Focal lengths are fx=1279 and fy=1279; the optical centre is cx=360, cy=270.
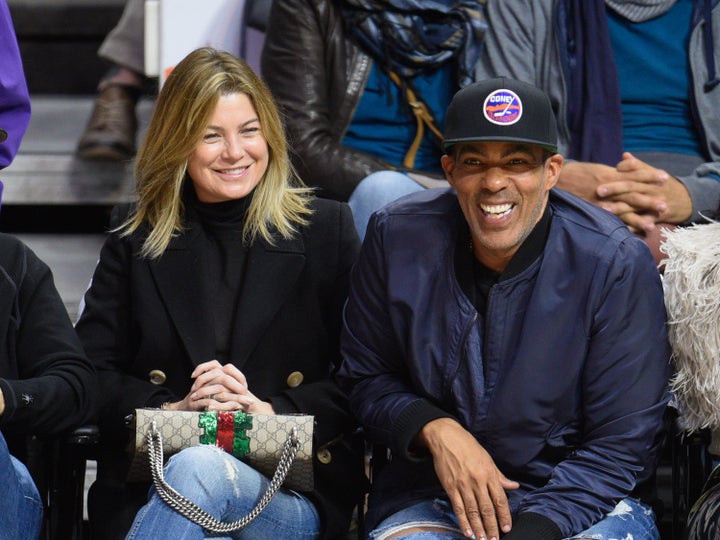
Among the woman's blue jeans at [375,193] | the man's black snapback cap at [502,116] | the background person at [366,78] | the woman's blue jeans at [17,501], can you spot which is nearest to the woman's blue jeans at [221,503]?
the woman's blue jeans at [17,501]

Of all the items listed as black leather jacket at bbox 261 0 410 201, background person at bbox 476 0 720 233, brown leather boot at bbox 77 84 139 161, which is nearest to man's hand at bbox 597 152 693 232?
background person at bbox 476 0 720 233

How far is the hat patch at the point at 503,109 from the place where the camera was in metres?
2.55

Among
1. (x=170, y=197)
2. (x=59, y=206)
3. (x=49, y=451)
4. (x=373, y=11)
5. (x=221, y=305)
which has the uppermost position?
(x=373, y=11)

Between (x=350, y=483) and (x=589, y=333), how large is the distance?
642 mm

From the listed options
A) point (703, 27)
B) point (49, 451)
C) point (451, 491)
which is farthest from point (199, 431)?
point (703, 27)

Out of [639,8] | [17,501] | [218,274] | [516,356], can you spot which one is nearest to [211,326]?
[218,274]

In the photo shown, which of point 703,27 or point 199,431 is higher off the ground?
point 703,27

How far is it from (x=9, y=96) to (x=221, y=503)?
3.45ft

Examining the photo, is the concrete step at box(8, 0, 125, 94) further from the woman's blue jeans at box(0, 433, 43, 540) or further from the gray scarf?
the woman's blue jeans at box(0, 433, 43, 540)

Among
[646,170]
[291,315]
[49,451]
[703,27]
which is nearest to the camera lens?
[49,451]

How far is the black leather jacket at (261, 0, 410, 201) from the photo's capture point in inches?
146

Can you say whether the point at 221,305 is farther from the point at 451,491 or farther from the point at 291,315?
the point at 451,491

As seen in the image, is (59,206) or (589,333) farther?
(59,206)

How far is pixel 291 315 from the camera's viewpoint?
9.74 ft
